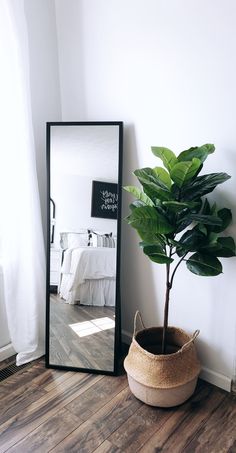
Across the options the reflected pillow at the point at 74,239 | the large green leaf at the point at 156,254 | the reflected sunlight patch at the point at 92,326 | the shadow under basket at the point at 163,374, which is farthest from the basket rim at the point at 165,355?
the reflected pillow at the point at 74,239

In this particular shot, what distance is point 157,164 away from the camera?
1846mm

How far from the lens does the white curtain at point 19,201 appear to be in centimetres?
177

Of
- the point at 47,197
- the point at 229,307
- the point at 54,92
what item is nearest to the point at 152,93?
the point at 54,92

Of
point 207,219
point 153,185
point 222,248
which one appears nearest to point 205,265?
point 222,248

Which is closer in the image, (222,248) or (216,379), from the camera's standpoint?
(222,248)

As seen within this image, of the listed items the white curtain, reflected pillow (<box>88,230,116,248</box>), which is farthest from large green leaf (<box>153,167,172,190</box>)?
the white curtain

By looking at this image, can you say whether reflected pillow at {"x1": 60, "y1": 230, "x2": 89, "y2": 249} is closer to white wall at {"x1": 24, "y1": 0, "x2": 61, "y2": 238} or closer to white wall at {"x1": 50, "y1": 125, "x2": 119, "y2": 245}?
white wall at {"x1": 50, "y1": 125, "x2": 119, "y2": 245}

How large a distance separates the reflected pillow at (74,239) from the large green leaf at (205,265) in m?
0.65

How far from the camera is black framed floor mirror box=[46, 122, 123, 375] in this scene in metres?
1.92

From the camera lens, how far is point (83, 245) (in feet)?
6.48

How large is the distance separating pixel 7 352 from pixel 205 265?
1398mm

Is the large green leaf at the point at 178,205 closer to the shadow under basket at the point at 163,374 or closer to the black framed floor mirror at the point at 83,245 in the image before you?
the black framed floor mirror at the point at 83,245

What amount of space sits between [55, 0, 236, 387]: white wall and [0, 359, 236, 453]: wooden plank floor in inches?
10.9

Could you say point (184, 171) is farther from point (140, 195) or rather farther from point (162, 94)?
point (162, 94)
